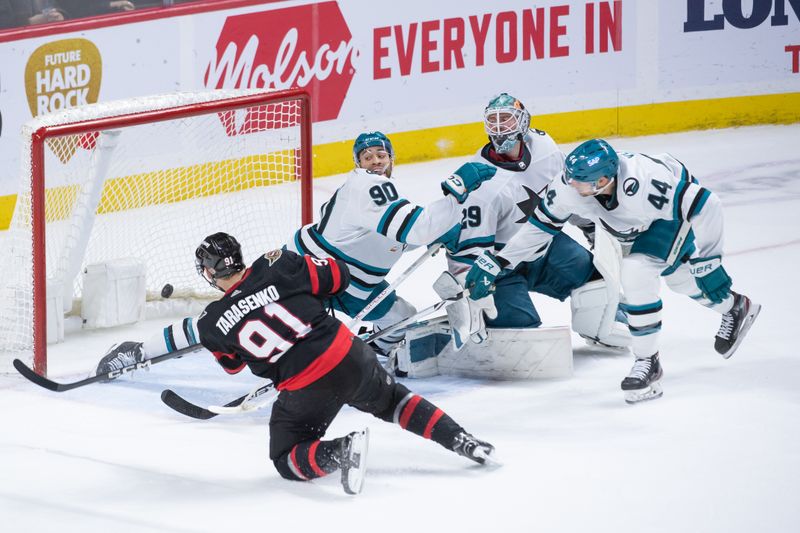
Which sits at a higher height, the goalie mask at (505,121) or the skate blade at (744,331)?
the goalie mask at (505,121)

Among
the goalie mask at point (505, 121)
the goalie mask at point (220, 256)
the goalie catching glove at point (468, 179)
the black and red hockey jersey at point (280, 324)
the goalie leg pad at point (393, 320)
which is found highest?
the goalie mask at point (505, 121)

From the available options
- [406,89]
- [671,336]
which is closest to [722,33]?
[406,89]

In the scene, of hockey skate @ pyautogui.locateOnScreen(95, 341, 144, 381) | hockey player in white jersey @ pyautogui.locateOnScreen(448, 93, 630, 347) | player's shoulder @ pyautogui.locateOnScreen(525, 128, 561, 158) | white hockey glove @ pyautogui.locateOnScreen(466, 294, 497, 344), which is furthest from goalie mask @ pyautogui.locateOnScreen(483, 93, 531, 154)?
hockey skate @ pyautogui.locateOnScreen(95, 341, 144, 381)

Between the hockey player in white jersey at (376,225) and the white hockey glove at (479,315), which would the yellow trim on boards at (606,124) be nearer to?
the hockey player in white jersey at (376,225)

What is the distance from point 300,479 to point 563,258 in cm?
145

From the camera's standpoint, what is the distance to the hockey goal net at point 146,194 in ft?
14.6

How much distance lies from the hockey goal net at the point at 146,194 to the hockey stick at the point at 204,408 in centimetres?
71

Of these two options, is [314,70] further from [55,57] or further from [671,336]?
[671,336]

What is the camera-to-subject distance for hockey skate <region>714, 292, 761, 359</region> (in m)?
4.35

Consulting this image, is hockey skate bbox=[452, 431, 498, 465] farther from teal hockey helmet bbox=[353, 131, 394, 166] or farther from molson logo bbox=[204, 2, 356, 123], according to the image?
molson logo bbox=[204, 2, 356, 123]

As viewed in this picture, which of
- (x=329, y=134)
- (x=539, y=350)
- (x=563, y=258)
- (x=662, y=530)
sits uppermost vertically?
(x=329, y=134)

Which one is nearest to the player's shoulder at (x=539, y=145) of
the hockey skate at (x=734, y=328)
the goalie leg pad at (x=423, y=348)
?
the goalie leg pad at (x=423, y=348)

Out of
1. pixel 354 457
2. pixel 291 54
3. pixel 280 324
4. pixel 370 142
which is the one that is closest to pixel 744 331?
pixel 370 142

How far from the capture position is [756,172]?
6.87 metres
